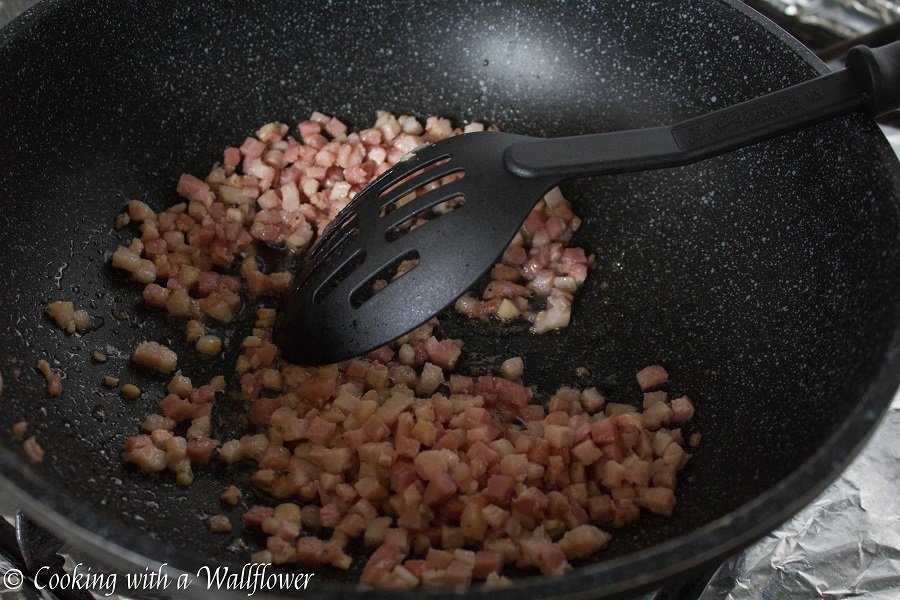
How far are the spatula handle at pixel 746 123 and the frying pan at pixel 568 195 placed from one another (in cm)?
6

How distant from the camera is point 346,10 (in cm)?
149

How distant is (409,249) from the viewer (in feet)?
3.70

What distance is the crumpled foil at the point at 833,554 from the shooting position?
45.0 inches

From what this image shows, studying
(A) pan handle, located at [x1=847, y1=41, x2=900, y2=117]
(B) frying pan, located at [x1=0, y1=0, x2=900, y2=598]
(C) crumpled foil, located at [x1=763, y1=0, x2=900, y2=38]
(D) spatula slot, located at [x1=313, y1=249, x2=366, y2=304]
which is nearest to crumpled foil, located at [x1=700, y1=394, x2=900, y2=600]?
(B) frying pan, located at [x1=0, y1=0, x2=900, y2=598]

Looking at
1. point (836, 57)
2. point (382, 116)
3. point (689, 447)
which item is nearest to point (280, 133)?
point (382, 116)

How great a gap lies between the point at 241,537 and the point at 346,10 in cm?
95

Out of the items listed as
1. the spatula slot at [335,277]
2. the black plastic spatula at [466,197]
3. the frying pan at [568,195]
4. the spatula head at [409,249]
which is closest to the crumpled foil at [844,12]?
the frying pan at [568,195]

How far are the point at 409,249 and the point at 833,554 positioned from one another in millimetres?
753

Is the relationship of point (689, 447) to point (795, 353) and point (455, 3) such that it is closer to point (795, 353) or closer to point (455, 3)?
point (795, 353)

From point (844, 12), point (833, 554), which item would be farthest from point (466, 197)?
point (844, 12)

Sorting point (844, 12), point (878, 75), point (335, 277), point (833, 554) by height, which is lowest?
point (833, 554)

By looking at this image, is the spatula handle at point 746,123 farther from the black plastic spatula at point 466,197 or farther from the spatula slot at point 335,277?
the spatula slot at point 335,277

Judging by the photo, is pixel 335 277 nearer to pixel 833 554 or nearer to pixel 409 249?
pixel 409 249

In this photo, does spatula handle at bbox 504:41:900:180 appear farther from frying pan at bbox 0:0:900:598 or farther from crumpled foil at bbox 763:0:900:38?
crumpled foil at bbox 763:0:900:38
